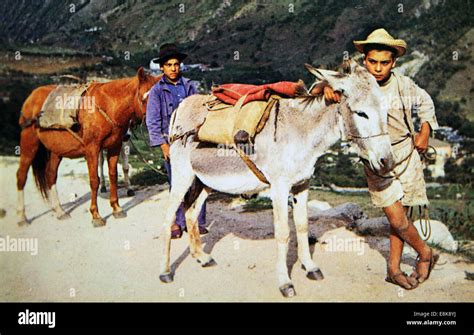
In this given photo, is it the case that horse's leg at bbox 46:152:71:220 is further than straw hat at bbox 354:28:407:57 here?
Yes

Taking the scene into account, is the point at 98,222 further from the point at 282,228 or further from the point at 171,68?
the point at 282,228

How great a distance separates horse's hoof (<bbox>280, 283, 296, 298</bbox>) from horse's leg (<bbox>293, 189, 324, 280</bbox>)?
17.7 inches

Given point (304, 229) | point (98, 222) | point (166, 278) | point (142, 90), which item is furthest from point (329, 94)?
point (98, 222)

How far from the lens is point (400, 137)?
5.58 meters

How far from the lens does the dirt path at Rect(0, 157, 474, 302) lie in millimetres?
5777

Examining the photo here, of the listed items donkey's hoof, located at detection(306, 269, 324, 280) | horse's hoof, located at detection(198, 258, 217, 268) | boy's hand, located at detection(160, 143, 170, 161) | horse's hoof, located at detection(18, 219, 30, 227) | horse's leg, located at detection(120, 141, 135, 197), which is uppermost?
boy's hand, located at detection(160, 143, 170, 161)

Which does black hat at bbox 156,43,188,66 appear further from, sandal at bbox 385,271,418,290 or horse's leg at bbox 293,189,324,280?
sandal at bbox 385,271,418,290

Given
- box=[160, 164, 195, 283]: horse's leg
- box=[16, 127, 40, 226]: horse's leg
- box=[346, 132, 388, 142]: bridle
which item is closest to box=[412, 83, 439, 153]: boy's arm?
box=[346, 132, 388, 142]: bridle

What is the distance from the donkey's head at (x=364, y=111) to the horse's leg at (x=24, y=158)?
512 cm

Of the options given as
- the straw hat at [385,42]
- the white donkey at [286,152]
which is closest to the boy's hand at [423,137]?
the white donkey at [286,152]

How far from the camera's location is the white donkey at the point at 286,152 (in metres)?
5.03

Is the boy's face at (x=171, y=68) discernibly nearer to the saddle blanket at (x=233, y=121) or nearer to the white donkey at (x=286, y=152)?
the white donkey at (x=286, y=152)
